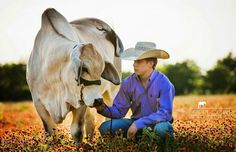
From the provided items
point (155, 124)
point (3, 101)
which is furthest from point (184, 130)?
point (3, 101)

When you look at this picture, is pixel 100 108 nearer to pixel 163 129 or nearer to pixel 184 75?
pixel 163 129

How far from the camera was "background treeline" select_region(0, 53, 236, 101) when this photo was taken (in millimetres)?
10359

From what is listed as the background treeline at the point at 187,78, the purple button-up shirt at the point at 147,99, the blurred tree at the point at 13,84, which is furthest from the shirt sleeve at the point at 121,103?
the blurred tree at the point at 13,84

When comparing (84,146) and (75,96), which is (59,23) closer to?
(75,96)

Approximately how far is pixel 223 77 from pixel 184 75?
70 cm

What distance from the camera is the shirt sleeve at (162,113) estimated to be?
214 inches

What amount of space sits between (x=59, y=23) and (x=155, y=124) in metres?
1.42

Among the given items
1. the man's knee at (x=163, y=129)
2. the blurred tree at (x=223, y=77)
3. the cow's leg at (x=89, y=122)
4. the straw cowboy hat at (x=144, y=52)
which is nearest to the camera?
the man's knee at (x=163, y=129)

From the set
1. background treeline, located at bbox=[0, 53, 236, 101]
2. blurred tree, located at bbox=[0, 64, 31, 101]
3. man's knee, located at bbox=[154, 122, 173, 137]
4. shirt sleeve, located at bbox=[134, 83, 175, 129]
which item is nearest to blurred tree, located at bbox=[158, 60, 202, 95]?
background treeline, located at bbox=[0, 53, 236, 101]

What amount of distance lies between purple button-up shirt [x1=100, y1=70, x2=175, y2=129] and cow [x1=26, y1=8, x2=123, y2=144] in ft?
0.51

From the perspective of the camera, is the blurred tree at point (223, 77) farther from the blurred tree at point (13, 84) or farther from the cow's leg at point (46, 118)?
the cow's leg at point (46, 118)

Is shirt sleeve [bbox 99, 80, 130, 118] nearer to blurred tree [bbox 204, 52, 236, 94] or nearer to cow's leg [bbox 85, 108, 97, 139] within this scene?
cow's leg [bbox 85, 108, 97, 139]

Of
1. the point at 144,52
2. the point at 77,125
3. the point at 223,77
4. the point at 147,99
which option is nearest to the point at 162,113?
the point at 147,99

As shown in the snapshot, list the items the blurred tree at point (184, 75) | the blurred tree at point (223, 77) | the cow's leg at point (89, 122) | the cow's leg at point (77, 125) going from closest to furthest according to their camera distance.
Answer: the cow's leg at point (77, 125) < the cow's leg at point (89, 122) < the blurred tree at point (223, 77) < the blurred tree at point (184, 75)
